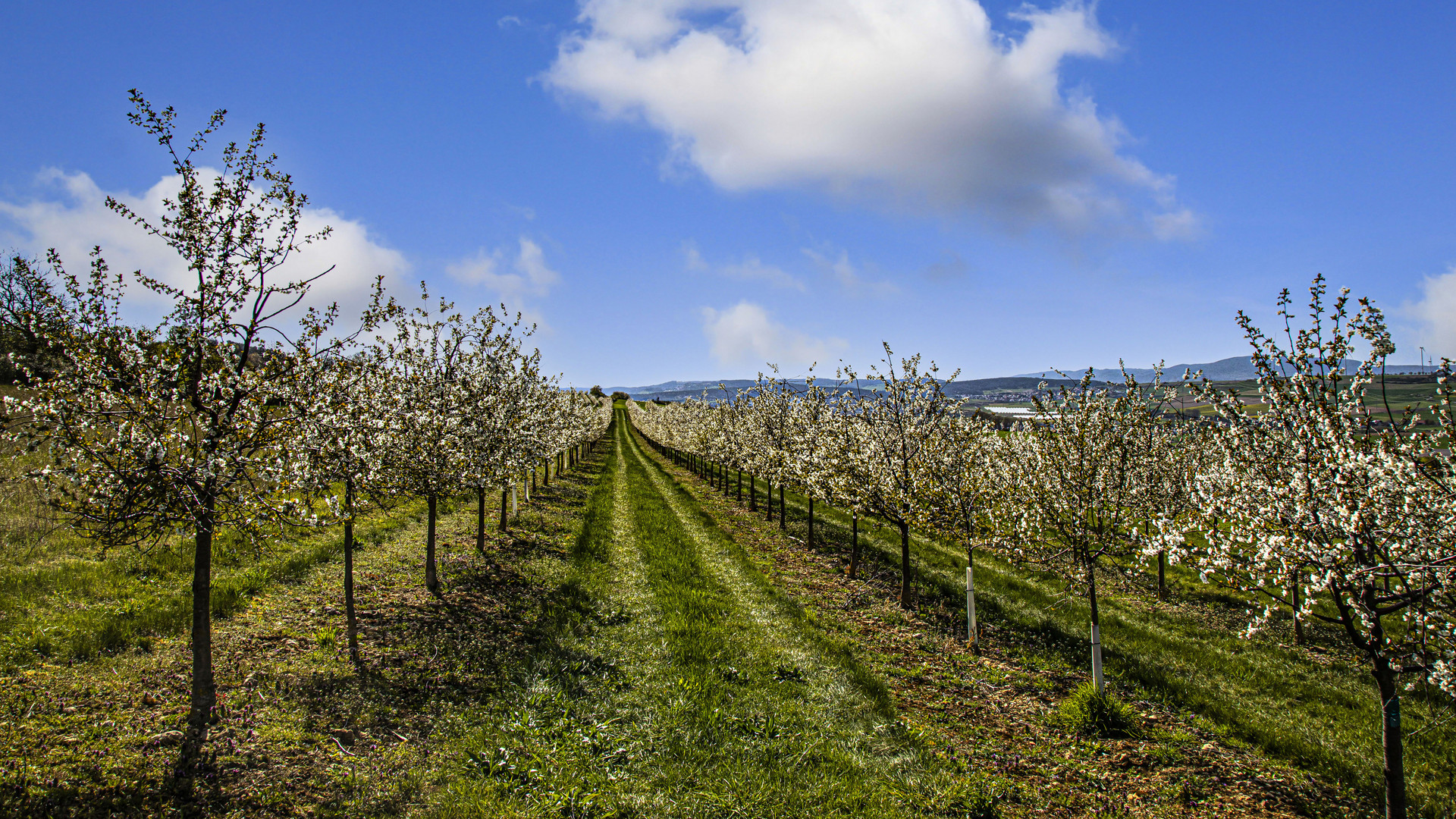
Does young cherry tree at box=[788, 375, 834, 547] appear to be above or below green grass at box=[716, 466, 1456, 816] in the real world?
above

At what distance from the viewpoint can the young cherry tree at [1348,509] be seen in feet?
20.8

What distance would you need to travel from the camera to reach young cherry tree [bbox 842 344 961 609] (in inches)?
600

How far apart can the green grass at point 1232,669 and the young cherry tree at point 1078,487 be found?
2121 mm

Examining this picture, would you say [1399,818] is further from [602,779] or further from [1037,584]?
[1037,584]

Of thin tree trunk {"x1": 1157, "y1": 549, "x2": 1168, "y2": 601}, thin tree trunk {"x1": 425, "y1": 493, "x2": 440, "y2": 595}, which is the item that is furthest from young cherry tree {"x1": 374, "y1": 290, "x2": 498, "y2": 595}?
thin tree trunk {"x1": 1157, "y1": 549, "x2": 1168, "y2": 601}

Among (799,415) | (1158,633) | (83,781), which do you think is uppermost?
(799,415)

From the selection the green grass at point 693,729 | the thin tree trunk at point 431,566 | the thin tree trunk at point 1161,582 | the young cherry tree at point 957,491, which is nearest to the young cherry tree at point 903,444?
the young cherry tree at point 957,491

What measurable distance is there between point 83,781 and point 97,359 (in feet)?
14.8

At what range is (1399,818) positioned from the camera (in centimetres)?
660

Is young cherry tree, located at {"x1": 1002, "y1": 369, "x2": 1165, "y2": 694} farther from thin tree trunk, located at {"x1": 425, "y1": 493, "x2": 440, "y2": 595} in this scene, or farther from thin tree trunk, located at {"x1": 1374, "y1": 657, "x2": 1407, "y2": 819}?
thin tree trunk, located at {"x1": 425, "y1": 493, "x2": 440, "y2": 595}

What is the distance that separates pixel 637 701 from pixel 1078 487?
8.66 m

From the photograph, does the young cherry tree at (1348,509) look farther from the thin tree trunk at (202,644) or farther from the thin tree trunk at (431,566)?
the thin tree trunk at (431,566)

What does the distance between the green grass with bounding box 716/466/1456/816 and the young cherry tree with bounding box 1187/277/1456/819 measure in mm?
1253

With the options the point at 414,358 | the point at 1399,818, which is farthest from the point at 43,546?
the point at 1399,818
